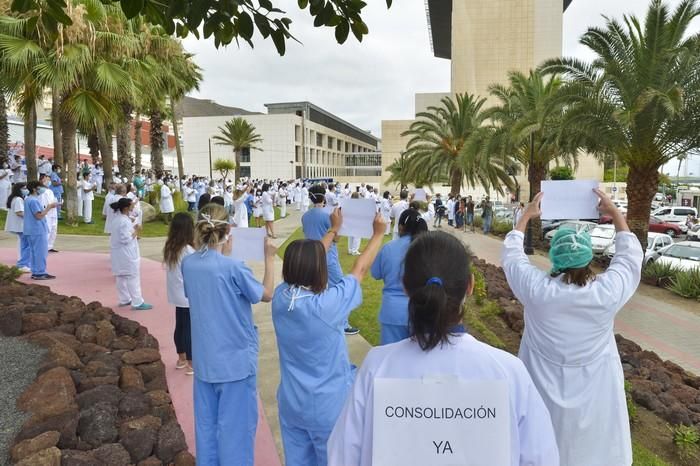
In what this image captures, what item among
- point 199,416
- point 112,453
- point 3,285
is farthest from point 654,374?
point 3,285

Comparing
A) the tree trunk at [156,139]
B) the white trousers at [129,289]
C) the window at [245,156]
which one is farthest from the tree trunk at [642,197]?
the window at [245,156]

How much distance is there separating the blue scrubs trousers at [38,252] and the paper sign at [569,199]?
352 inches

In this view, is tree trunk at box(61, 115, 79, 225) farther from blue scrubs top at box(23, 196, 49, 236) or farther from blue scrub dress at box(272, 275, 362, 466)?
blue scrub dress at box(272, 275, 362, 466)

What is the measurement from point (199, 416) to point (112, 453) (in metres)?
0.69

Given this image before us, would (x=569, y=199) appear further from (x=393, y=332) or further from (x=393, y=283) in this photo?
(x=393, y=332)

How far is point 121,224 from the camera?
23.6ft

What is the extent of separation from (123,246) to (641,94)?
40.2 feet

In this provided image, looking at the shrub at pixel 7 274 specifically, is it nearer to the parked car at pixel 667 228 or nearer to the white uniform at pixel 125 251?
the white uniform at pixel 125 251

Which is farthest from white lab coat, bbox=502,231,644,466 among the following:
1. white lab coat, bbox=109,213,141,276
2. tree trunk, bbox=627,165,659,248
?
tree trunk, bbox=627,165,659,248

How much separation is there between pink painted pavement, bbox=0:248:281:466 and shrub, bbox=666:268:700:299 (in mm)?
11358

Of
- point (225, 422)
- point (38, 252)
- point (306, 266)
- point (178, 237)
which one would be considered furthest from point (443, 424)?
point (38, 252)

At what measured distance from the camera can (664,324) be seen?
986 centimetres

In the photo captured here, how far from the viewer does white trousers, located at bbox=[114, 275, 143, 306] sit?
24.8 ft

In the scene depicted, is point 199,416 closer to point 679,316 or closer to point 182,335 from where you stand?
point 182,335
